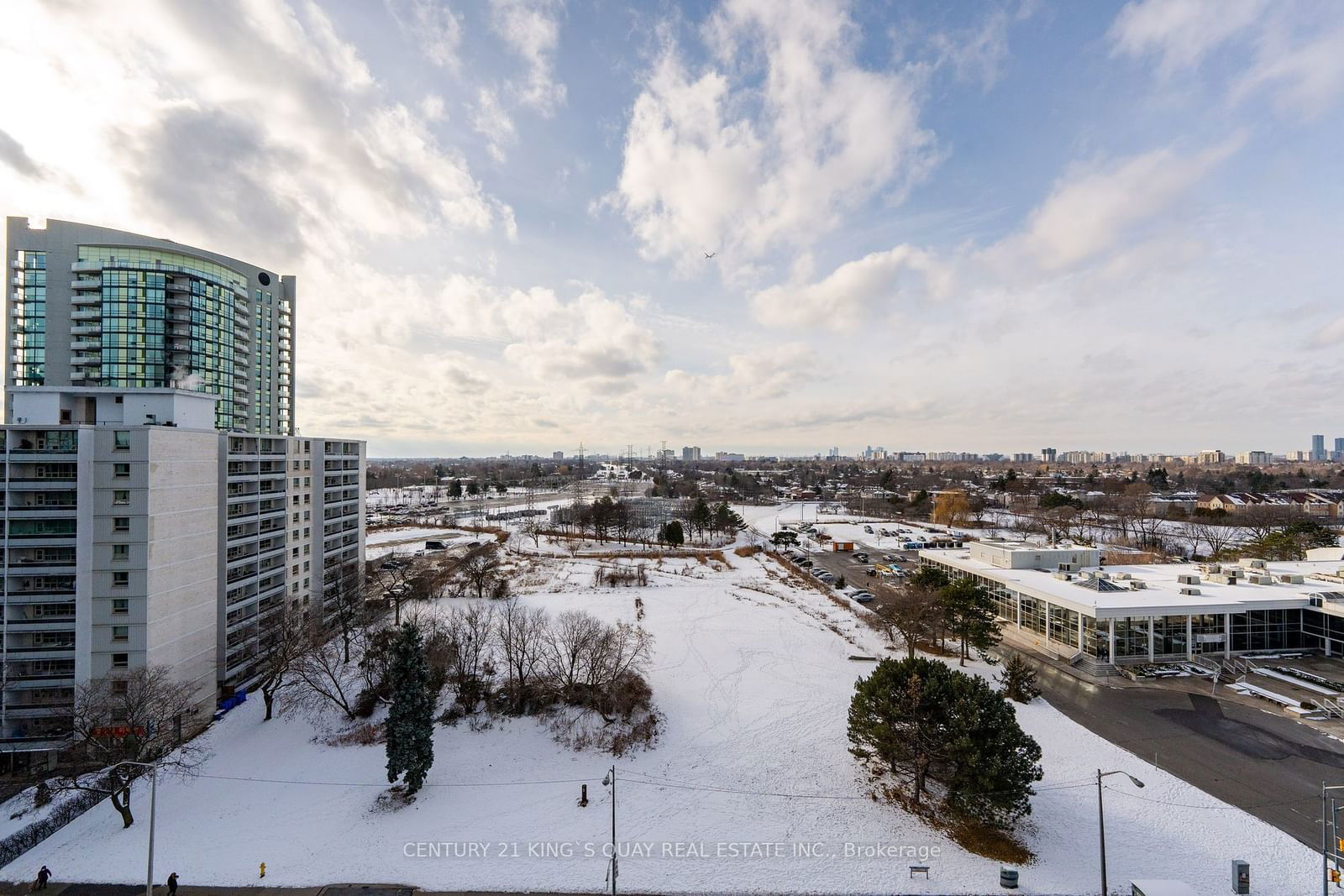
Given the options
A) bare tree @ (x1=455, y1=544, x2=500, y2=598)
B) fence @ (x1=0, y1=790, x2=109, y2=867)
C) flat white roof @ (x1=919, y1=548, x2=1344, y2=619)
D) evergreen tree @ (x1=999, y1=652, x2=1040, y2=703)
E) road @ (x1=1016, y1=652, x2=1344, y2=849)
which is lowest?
fence @ (x1=0, y1=790, x2=109, y2=867)

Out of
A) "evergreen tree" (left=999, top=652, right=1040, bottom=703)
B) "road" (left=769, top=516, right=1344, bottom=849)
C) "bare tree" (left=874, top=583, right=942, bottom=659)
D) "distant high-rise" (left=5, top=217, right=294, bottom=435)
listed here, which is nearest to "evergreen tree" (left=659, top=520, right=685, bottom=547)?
"bare tree" (left=874, top=583, right=942, bottom=659)

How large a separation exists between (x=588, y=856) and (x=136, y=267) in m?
62.9

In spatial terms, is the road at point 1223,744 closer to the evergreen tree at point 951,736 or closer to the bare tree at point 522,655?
the evergreen tree at point 951,736

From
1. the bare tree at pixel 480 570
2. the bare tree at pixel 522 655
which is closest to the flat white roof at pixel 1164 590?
the bare tree at pixel 522 655

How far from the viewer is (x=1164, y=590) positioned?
29.5 m

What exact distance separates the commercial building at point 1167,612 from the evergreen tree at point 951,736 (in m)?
14.2

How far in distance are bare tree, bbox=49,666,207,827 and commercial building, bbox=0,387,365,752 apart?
1.04 meters

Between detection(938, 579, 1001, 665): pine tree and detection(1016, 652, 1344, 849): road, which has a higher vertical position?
detection(938, 579, 1001, 665): pine tree

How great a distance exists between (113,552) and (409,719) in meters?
14.6

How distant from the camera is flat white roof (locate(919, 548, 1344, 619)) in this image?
86.7 feet

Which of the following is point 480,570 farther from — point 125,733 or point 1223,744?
point 1223,744

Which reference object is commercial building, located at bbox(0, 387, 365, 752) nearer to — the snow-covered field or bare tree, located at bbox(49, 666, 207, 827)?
bare tree, located at bbox(49, 666, 207, 827)

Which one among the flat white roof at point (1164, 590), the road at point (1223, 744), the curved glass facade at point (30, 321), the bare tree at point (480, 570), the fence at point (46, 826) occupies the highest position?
the curved glass facade at point (30, 321)

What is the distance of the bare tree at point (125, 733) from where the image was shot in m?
17.0
